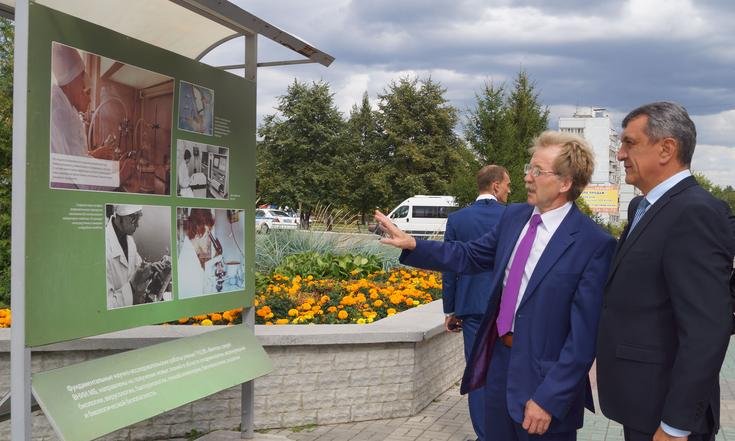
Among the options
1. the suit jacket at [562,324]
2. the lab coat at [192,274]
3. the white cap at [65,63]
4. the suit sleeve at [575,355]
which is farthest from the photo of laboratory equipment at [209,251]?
the suit sleeve at [575,355]

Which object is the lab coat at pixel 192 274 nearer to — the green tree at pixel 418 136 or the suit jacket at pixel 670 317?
the suit jacket at pixel 670 317

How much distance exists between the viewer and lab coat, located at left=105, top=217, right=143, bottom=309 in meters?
3.57

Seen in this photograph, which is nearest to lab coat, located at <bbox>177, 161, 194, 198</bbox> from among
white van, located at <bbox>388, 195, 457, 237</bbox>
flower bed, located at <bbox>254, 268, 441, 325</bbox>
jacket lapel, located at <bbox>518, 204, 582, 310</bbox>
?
jacket lapel, located at <bbox>518, 204, 582, 310</bbox>

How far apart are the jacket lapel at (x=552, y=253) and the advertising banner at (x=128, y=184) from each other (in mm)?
1917

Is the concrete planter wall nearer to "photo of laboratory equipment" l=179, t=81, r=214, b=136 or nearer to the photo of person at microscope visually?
the photo of person at microscope

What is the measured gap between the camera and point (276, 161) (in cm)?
4769

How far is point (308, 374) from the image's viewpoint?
18.2 ft

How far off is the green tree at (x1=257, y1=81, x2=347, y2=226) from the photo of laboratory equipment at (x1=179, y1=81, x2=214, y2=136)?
41.9 m

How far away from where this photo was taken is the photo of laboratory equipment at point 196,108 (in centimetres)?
411

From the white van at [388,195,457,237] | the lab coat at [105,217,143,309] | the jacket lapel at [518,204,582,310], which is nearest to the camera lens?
the jacket lapel at [518,204,582,310]

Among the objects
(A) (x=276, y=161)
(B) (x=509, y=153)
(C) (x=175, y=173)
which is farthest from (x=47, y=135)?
(A) (x=276, y=161)

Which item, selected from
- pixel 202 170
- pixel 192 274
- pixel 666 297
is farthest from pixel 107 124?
pixel 666 297

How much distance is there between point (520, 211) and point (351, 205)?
4714 centimetres

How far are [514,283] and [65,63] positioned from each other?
2121 mm
